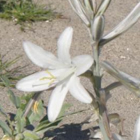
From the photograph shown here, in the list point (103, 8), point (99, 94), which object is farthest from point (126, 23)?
point (99, 94)

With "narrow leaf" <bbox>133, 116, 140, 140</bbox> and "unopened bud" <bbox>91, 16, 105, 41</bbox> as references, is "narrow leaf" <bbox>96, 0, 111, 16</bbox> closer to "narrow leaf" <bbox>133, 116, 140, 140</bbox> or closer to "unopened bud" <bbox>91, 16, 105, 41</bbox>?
"unopened bud" <bbox>91, 16, 105, 41</bbox>

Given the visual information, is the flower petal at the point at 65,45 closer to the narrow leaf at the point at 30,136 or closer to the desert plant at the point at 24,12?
the narrow leaf at the point at 30,136

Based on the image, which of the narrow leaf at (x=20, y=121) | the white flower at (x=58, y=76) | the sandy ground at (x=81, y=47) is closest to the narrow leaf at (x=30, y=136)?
the narrow leaf at (x=20, y=121)

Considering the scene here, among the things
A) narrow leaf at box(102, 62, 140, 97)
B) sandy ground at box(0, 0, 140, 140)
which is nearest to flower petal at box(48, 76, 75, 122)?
narrow leaf at box(102, 62, 140, 97)

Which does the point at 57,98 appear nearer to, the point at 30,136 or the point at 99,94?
the point at 99,94

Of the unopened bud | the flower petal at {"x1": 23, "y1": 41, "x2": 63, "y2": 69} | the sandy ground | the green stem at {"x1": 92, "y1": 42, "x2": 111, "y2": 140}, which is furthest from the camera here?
the sandy ground

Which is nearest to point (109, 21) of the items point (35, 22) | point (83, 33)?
point (83, 33)
